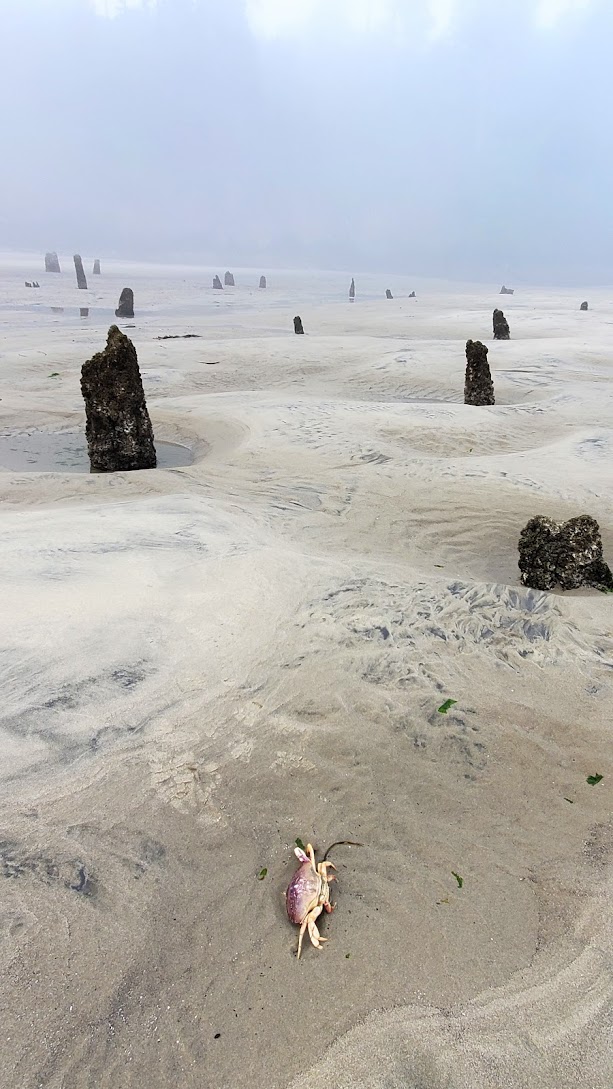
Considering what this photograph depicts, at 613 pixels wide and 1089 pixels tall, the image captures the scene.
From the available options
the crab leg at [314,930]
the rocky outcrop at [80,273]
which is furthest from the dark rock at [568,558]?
the rocky outcrop at [80,273]

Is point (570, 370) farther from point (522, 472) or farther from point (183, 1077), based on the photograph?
point (183, 1077)

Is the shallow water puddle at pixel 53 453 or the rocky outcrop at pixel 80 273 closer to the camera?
the shallow water puddle at pixel 53 453

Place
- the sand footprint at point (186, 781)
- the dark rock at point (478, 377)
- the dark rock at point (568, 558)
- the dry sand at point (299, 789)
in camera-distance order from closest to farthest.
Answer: the dry sand at point (299, 789) → the sand footprint at point (186, 781) → the dark rock at point (568, 558) → the dark rock at point (478, 377)

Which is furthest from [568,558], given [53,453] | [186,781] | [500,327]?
[500,327]

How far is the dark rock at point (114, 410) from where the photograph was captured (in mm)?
8492

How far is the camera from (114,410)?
27.7 feet

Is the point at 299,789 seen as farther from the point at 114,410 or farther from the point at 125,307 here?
the point at 125,307

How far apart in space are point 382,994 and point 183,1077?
2.39 ft

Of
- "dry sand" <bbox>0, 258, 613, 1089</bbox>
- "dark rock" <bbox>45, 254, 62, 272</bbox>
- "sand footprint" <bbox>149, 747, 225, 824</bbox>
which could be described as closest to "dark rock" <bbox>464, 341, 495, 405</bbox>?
"dry sand" <bbox>0, 258, 613, 1089</bbox>

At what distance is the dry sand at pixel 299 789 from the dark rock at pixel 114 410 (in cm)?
139

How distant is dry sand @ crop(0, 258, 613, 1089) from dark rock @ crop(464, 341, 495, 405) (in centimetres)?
488

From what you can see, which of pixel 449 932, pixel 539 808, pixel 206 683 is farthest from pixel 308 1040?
pixel 206 683

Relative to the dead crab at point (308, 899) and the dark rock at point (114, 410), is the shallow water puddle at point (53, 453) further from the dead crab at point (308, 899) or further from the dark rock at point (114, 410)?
the dead crab at point (308, 899)

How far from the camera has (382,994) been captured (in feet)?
7.23
